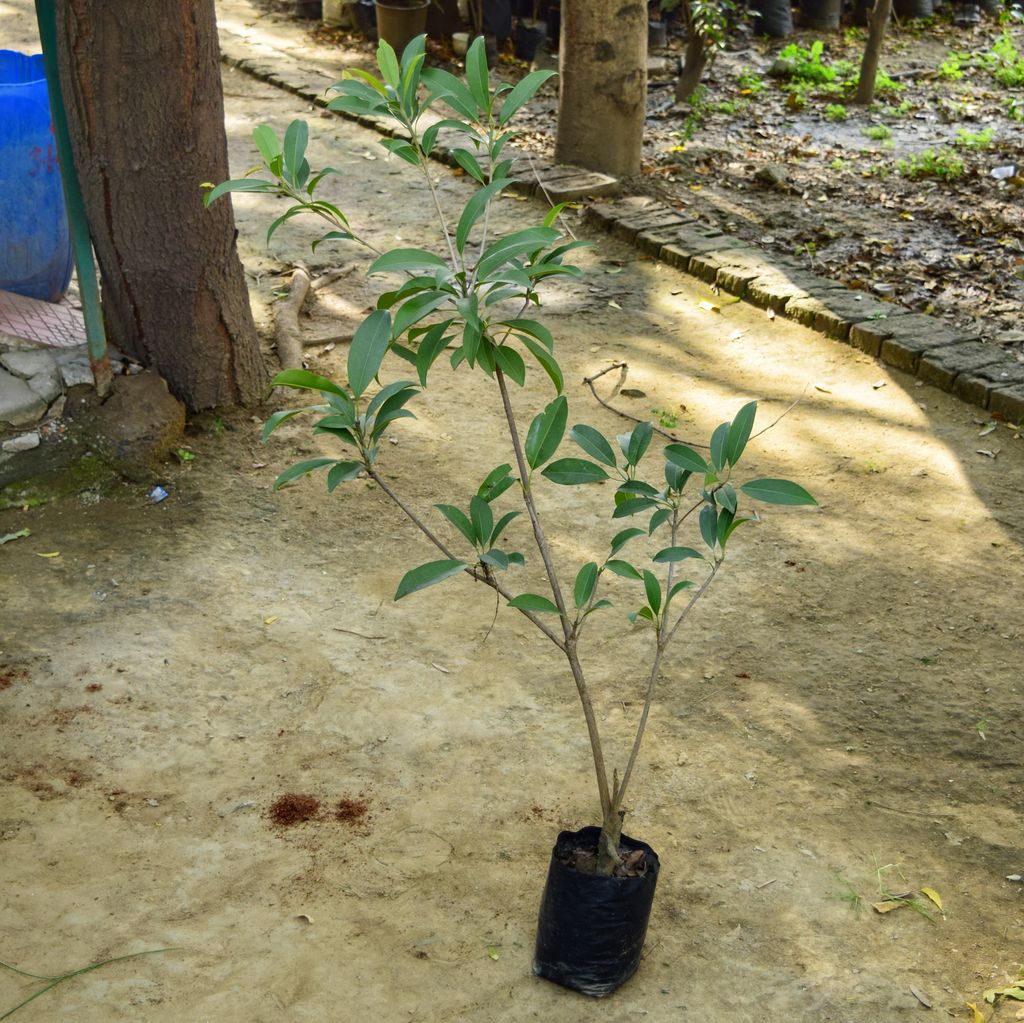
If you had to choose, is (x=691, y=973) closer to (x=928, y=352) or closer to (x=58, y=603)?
(x=58, y=603)

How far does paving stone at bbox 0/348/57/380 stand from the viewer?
452 centimetres

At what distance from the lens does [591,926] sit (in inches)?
99.0

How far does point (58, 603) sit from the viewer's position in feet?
12.6

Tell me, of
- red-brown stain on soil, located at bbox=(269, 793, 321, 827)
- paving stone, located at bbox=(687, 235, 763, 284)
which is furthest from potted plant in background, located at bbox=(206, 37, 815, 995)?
paving stone, located at bbox=(687, 235, 763, 284)

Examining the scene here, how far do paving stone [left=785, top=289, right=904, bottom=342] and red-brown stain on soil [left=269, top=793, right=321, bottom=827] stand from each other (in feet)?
11.6

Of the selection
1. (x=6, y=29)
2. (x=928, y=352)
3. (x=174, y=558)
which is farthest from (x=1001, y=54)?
(x=174, y=558)

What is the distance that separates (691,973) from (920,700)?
4.16 feet

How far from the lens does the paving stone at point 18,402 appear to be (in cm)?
439

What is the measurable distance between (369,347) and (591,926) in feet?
4.11

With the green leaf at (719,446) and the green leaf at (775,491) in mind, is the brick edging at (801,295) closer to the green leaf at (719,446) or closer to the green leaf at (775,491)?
the green leaf at (719,446)

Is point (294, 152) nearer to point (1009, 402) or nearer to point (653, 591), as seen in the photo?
point (653, 591)

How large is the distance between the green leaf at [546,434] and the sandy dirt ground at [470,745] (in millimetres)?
1104

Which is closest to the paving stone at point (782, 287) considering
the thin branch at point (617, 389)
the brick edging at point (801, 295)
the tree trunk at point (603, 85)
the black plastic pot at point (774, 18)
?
the brick edging at point (801, 295)

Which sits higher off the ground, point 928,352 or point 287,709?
point 928,352
